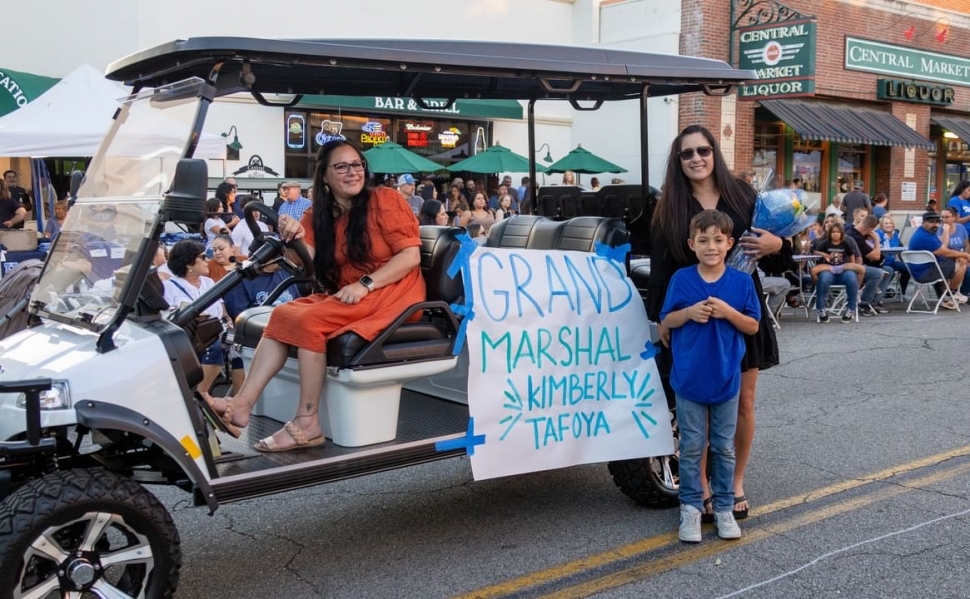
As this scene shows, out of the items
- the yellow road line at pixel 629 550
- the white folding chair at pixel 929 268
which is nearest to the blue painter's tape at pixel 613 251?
the yellow road line at pixel 629 550

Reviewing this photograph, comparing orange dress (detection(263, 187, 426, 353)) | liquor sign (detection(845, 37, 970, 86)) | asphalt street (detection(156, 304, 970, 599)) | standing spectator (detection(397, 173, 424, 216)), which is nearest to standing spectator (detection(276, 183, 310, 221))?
standing spectator (detection(397, 173, 424, 216))

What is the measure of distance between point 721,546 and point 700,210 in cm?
161

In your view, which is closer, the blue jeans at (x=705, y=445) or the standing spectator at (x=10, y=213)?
the blue jeans at (x=705, y=445)

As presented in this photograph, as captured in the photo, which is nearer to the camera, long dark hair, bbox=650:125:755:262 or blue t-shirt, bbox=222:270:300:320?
long dark hair, bbox=650:125:755:262

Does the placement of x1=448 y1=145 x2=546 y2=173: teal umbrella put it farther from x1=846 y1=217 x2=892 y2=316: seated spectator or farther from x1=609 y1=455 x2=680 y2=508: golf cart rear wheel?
x1=609 y1=455 x2=680 y2=508: golf cart rear wheel

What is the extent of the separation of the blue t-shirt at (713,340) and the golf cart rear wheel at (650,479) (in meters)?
0.60

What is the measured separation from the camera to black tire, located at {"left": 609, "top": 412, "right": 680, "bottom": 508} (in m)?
4.85

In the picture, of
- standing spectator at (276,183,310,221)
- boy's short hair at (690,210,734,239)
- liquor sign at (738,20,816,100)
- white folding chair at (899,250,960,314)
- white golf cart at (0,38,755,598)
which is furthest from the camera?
liquor sign at (738,20,816,100)

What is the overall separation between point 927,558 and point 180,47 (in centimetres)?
385

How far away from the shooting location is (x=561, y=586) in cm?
405

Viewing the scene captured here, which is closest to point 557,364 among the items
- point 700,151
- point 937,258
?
point 700,151

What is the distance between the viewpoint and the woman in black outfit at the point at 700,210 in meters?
4.60

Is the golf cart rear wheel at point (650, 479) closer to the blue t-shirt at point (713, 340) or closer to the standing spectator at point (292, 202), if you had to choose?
the blue t-shirt at point (713, 340)

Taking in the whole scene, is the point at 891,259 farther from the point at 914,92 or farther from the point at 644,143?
the point at 644,143
